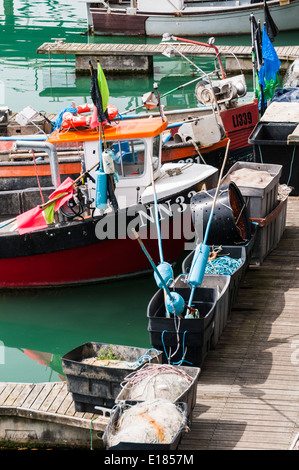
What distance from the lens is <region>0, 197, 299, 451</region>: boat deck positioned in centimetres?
668

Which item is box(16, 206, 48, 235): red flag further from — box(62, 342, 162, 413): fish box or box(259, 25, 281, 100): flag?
box(259, 25, 281, 100): flag

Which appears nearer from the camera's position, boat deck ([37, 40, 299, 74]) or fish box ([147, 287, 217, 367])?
fish box ([147, 287, 217, 367])

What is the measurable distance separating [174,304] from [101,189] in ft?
12.0

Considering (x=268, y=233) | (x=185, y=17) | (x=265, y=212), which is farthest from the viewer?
(x=185, y=17)

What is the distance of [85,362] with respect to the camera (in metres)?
7.27

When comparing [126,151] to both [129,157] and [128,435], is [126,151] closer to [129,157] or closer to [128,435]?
[129,157]

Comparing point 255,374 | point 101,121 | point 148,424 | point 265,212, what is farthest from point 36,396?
point 101,121

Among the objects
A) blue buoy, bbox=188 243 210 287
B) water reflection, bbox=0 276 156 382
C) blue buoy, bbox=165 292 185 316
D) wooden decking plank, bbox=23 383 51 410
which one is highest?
blue buoy, bbox=188 243 210 287

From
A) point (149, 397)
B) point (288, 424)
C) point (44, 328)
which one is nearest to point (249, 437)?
point (288, 424)

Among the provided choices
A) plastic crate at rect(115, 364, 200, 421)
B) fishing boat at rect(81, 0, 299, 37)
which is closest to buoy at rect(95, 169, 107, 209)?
plastic crate at rect(115, 364, 200, 421)

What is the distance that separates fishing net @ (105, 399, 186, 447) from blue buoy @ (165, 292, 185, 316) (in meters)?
1.30

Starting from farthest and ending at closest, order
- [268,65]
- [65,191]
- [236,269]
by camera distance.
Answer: [268,65] → [65,191] → [236,269]

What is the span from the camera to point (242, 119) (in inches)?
597

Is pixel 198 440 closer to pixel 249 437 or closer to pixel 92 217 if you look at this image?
pixel 249 437
